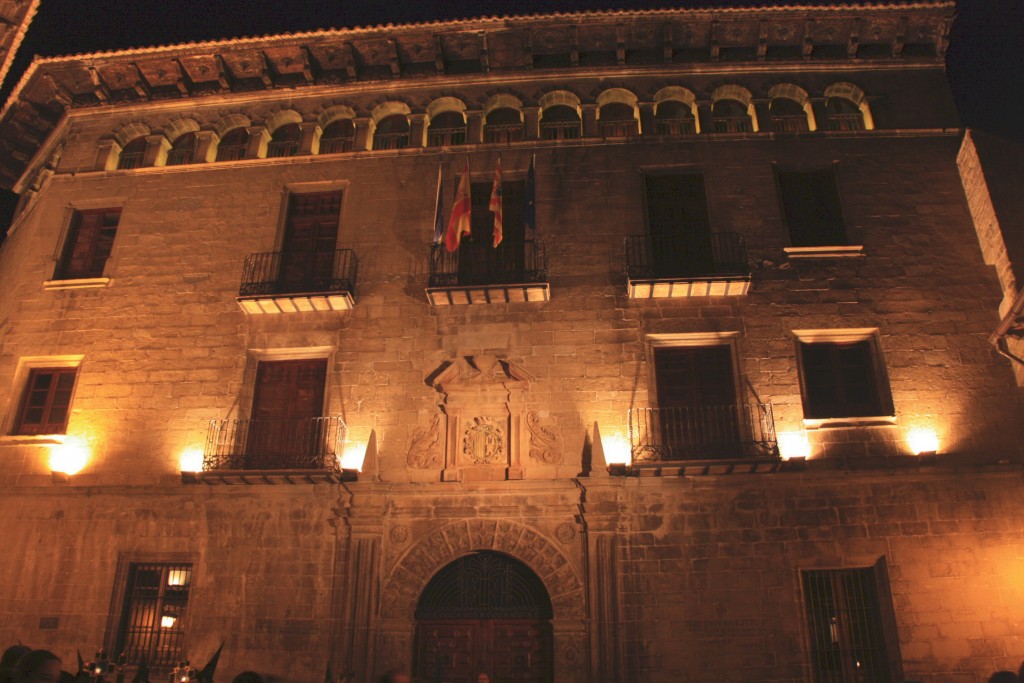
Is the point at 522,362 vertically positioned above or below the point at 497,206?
below

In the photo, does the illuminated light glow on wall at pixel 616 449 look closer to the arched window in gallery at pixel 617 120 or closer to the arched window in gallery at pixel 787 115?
the arched window in gallery at pixel 617 120

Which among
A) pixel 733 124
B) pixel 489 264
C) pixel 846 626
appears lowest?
pixel 846 626

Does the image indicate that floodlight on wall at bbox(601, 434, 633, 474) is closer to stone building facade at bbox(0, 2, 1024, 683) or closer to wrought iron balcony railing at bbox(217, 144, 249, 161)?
stone building facade at bbox(0, 2, 1024, 683)

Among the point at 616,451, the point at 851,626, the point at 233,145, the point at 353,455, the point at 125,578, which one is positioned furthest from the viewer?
the point at 233,145

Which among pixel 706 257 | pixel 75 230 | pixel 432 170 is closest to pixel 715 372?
pixel 706 257

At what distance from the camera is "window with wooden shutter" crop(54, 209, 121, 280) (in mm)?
14938

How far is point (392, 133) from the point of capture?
15.4m

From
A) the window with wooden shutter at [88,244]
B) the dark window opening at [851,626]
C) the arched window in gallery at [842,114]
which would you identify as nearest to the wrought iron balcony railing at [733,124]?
the arched window in gallery at [842,114]

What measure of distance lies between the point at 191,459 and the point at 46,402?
343 centimetres

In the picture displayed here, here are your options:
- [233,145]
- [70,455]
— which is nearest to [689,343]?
[233,145]

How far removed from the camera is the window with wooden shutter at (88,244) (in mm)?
14938

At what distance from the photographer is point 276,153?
15469 millimetres

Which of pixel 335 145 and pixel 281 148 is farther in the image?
pixel 281 148

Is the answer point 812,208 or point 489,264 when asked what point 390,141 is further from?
point 812,208
